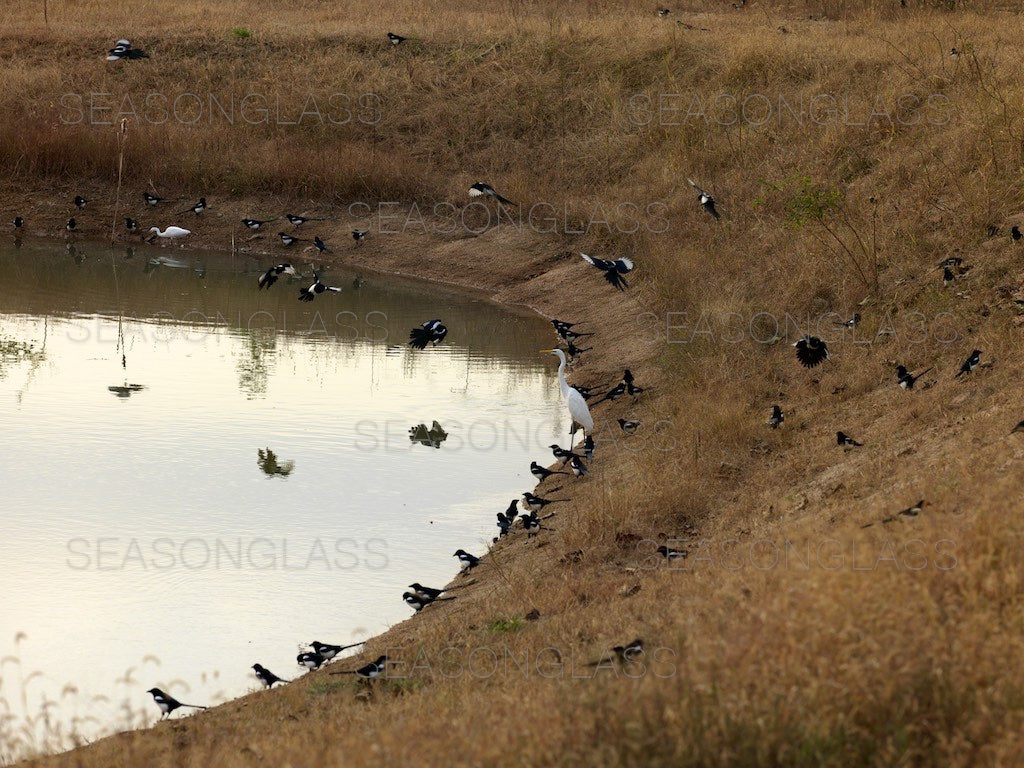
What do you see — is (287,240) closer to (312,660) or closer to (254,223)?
(254,223)

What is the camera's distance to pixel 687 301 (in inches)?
794

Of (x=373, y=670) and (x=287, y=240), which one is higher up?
(x=287, y=240)

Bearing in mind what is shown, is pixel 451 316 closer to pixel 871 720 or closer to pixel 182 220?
pixel 182 220

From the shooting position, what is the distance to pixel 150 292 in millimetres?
25906

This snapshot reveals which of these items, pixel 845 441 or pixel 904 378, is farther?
pixel 904 378

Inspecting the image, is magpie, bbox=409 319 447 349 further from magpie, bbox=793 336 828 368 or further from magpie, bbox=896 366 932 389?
magpie, bbox=896 366 932 389

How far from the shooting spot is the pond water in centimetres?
1063

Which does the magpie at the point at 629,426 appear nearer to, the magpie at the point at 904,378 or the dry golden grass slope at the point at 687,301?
the dry golden grass slope at the point at 687,301

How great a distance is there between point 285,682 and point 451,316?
15.4 metres

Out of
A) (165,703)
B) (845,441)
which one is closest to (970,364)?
(845,441)

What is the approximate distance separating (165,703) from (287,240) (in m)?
21.2

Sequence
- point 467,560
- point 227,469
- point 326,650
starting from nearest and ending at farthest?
point 326,650, point 467,560, point 227,469

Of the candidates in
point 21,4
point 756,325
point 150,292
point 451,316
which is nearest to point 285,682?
point 756,325

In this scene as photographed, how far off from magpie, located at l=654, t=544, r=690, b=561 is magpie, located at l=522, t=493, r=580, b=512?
263 centimetres
